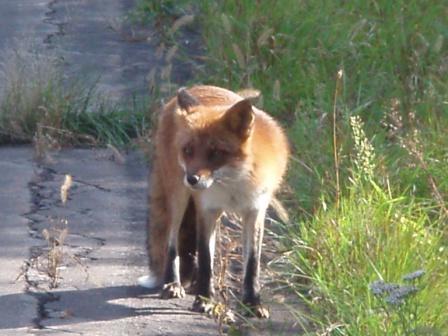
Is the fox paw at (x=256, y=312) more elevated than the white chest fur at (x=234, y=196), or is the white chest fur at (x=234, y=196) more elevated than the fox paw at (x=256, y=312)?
the white chest fur at (x=234, y=196)

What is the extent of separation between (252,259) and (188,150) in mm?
623

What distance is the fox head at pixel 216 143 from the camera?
5.52m

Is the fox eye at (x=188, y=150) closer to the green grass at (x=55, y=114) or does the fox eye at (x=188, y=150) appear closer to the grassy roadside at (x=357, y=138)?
the grassy roadside at (x=357, y=138)

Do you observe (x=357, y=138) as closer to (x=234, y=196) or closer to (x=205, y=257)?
(x=234, y=196)

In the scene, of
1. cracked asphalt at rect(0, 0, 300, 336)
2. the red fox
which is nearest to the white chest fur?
the red fox

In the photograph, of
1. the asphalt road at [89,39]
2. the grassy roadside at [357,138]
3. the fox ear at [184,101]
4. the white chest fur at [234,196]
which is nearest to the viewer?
the grassy roadside at [357,138]

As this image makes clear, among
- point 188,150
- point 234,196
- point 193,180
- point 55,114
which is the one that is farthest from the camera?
point 55,114

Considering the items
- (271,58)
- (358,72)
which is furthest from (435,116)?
(271,58)

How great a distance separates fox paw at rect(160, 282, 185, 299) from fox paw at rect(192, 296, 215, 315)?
0.18m

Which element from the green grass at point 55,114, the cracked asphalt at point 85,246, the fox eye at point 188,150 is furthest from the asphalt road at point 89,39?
the fox eye at point 188,150

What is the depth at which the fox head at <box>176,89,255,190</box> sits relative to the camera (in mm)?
5516

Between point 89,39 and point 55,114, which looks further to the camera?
point 89,39

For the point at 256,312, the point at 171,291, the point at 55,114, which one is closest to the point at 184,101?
the point at 171,291

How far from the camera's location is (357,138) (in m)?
5.63
